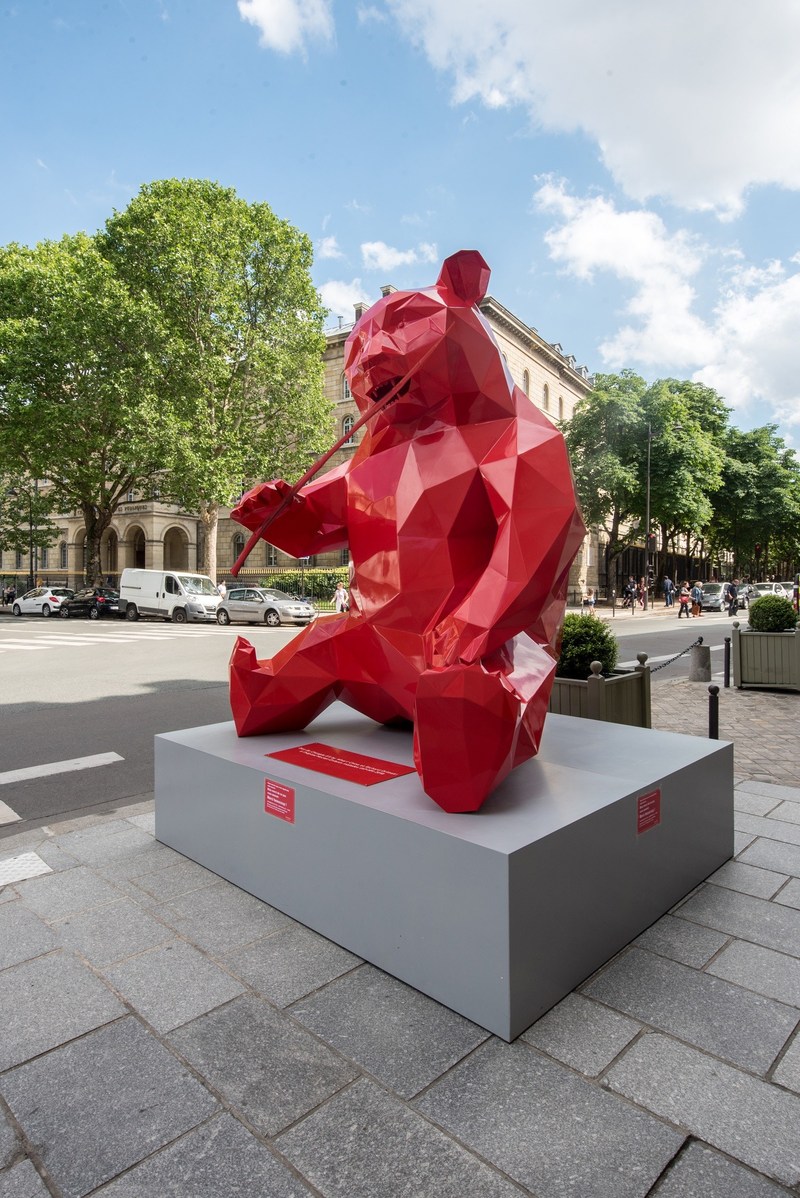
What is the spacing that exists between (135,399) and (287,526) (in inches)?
959

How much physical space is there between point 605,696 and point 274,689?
328cm

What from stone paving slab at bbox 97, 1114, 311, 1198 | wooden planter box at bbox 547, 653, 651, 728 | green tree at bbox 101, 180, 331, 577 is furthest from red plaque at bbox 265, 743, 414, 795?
green tree at bbox 101, 180, 331, 577

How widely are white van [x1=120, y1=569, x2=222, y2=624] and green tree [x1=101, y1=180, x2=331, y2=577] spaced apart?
2963 mm

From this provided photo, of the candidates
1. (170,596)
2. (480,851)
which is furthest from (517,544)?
(170,596)

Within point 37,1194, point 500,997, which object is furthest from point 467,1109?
point 37,1194

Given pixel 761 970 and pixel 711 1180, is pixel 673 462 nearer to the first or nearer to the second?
pixel 761 970

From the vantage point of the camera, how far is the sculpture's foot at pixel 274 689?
12.9 ft

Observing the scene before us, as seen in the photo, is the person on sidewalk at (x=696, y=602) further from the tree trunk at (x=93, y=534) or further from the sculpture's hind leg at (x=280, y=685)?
the sculpture's hind leg at (x=280, y=685)

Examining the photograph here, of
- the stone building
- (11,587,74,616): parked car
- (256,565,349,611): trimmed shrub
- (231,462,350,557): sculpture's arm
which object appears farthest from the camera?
the stone building

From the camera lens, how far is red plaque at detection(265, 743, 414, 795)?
3.28m

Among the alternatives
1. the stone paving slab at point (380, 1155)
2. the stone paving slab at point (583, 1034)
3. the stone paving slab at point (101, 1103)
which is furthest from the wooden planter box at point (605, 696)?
the stone paving slab at point (101, 1103)

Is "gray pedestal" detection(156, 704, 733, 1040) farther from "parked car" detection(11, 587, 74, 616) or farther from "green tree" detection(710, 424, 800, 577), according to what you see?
"green tree" detection(710, 424, 800, 577)

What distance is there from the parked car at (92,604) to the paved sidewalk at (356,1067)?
2974cm

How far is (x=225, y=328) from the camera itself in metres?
26.2
